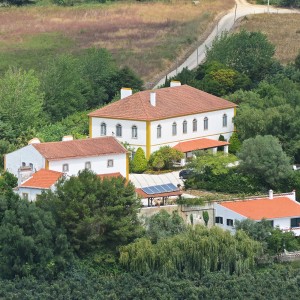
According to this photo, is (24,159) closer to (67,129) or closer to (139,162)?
(139,162)

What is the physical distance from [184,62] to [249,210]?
36218 mm

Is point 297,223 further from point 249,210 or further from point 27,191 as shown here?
point 27,191

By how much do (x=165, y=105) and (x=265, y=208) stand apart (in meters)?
10.8

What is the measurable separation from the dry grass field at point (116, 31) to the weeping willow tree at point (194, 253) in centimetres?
3509

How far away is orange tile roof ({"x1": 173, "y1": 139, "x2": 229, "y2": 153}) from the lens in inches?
2943

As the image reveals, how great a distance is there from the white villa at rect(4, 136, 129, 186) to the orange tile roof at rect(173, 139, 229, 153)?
480 centimetres

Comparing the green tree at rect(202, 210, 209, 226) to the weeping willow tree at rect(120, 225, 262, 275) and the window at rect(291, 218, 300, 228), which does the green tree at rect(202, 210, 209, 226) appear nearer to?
the weeping willow tree at rect(120, 225, 262, 275)

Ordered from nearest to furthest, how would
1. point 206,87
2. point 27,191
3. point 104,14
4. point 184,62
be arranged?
1. point 27,191
2. point 206,87
3. point 184,62
4. point 104,14

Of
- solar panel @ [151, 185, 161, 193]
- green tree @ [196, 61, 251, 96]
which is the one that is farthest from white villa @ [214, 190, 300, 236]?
green tree @ [196, 61, 251, 96]

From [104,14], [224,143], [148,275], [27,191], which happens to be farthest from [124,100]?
[104,14]

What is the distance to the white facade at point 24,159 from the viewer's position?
68.2 metres

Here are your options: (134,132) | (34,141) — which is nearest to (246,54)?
(134,132)

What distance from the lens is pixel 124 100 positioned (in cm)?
7662

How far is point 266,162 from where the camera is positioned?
71188mm
